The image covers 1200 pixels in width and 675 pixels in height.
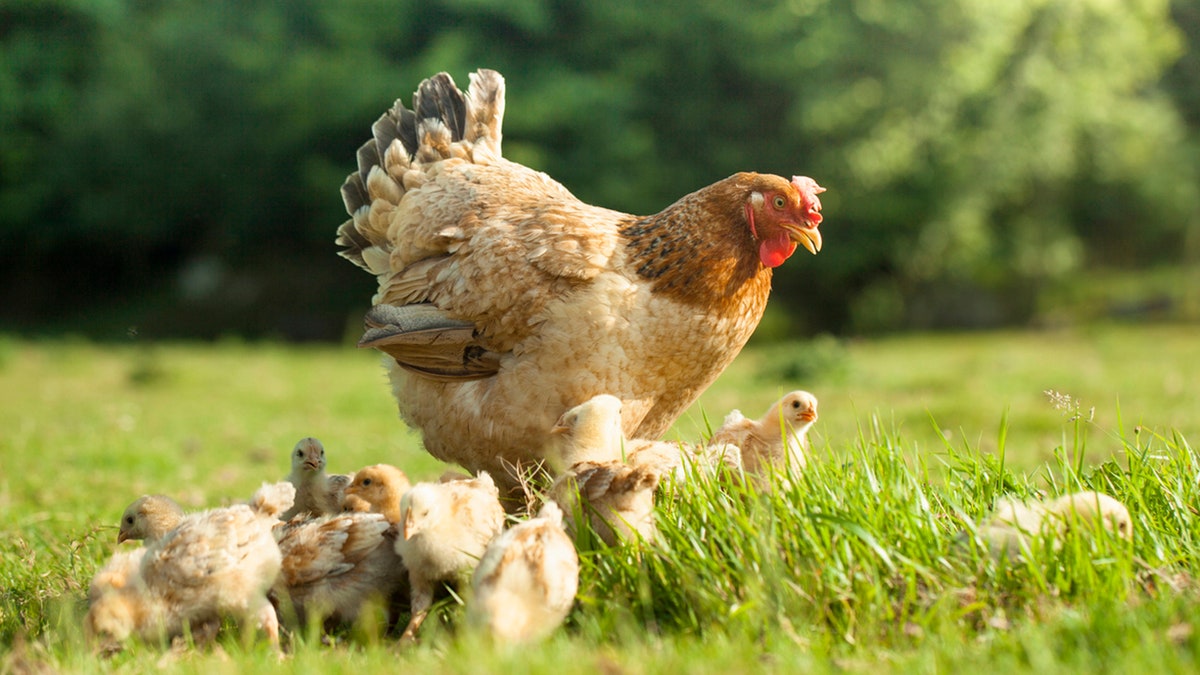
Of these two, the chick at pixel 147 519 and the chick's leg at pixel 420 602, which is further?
the chick at pixel 147 519

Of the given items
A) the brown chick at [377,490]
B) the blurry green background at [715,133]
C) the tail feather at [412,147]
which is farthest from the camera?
the blurry green background at [715,133]

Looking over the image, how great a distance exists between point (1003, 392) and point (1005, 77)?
459 inches

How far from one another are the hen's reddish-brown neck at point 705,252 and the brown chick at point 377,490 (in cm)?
129

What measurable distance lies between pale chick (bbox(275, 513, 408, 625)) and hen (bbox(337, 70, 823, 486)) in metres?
0.80

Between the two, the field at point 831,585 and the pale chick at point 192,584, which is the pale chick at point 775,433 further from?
the pale chick at point 192,584

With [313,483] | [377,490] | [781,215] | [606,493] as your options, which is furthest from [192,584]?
[781,215]

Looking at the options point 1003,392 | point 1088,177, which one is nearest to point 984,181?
point 1088,177

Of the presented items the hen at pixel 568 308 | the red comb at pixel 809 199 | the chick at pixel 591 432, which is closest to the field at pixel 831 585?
the chick at pixel 591 432

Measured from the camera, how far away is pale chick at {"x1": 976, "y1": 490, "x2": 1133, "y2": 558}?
319cm

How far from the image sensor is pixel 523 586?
3055 mm

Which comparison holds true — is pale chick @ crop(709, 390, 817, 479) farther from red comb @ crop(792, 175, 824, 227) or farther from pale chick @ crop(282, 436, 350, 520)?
pale chick @ crop(282, 436, 350, 520)

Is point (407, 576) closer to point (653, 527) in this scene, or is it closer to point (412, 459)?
point (653, 527)

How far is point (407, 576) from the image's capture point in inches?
147

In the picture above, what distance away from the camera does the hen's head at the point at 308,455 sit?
443 cm
